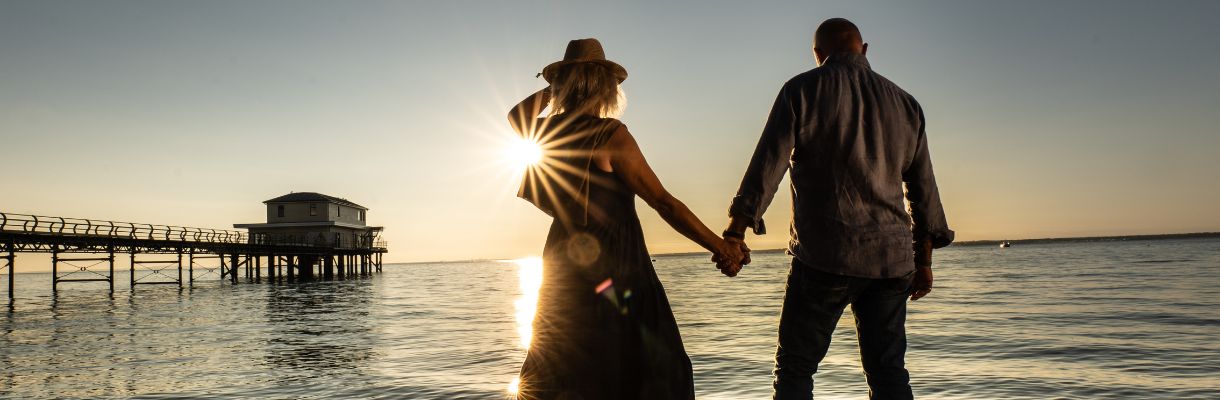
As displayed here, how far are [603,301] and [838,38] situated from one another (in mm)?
1500

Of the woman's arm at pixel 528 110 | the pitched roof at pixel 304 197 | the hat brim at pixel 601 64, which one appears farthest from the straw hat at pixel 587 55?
the pitched roof at pixel 304 197

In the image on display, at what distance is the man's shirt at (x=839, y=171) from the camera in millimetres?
2881

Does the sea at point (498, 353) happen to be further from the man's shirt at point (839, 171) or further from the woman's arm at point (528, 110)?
the woman's arm at point (528, 110)

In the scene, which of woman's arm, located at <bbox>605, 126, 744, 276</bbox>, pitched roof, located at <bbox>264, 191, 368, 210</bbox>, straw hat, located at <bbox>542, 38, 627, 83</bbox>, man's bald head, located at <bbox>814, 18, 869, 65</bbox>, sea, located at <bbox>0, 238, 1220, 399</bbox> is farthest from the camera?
pitched roof, located at <bbox>264, 191, 368, 210</bbox>

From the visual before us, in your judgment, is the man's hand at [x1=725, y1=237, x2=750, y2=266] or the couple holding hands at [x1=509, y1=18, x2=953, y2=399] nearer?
the couple holding hands at [x1=509, y1=18, x2=953, y2=399]

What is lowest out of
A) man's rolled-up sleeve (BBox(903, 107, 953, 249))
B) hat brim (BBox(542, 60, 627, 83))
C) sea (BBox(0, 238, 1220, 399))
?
sea (BBox(0, 238, 1220, 399))

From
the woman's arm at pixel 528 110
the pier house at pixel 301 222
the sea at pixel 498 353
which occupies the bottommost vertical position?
the sea at pixel 498 353

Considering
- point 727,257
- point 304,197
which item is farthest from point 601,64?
point 304,197

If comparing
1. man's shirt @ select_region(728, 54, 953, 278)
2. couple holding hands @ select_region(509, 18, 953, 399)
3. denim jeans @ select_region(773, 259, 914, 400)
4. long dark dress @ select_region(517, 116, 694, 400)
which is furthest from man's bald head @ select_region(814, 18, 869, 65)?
long dark dress @ select_region(517, 116, 694, 400)

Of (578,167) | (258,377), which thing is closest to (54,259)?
(258,377)

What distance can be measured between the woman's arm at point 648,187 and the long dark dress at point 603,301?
51mm

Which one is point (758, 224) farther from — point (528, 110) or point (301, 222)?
point (301, 222)

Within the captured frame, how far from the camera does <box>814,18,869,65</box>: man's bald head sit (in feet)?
10.4

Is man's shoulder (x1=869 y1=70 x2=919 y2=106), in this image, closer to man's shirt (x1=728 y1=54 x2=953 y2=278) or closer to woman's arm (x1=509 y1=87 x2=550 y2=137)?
man's shirt (x1=728 y1=54 x2=953 y2=278)
